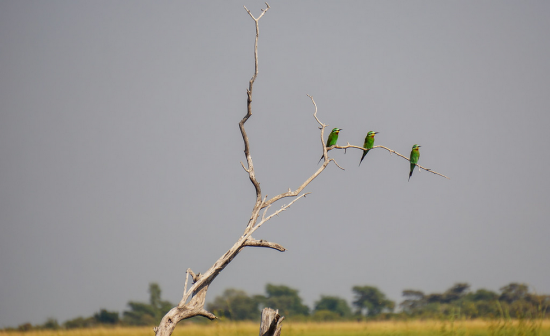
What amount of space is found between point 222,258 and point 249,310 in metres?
14.2

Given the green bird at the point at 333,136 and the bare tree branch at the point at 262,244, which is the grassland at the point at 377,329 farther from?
the green bird at the point at 333,136

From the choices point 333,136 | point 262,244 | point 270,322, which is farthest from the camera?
point 333,136

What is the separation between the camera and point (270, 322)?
577 cm

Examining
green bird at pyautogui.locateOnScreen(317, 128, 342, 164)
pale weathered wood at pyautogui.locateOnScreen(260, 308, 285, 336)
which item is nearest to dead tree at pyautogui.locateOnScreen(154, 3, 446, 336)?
pale weathered wood at pyautogui.locateOnScreen(260, 308, 285, 336)

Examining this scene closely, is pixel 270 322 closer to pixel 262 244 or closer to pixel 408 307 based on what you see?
pixel 262 244

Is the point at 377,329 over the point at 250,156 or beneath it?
beneath

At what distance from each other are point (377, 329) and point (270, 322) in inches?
283

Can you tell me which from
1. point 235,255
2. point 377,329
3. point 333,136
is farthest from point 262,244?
point 377,329

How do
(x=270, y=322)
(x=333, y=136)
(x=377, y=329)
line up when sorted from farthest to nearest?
(x=377, y=329) → (x=333, y=136) → (x=270, y=322)

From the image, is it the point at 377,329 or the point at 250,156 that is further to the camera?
the point at 377,329

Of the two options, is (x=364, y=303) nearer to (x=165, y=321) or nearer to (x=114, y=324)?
(x=114, y=324)

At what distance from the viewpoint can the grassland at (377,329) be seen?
6309 mm

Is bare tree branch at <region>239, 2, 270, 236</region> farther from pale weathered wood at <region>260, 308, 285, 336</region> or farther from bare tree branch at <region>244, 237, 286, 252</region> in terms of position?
pale weathered wood at <region>260, 308, 285, 336</region>

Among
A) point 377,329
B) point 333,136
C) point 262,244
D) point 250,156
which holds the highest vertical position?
point 333,136
